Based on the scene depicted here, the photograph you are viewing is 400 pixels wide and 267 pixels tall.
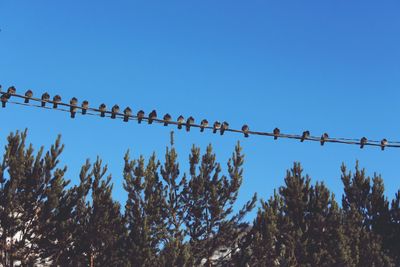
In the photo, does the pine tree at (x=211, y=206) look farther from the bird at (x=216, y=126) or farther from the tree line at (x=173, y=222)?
the bird at (x=216, y=126)

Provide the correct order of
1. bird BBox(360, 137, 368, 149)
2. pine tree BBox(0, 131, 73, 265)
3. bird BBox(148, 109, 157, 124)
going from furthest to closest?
pine tree BBox(0, 131, 73, 265), bird BBox(360, 137, 368, 149), bird BBox(148, 109, 157, 124)

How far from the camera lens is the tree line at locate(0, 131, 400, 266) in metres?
18.7

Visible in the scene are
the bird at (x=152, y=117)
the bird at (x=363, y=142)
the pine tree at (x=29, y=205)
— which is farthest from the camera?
the pine tree at (x=29, y=205)

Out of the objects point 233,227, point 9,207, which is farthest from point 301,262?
point 9,207

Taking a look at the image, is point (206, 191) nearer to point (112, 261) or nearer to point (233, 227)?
point (233, 227)

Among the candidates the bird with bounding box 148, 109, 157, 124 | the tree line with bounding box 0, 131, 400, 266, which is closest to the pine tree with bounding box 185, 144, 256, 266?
the tree line with bounding box 0, 131, 400, 266

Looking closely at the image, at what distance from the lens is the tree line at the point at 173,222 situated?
18.7m

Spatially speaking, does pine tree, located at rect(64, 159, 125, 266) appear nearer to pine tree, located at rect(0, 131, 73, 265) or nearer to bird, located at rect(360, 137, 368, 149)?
pine tree, located at rect(0, 131, 73, 265)

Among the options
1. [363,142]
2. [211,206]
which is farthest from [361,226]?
[363,142]

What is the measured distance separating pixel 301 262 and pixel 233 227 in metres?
3.84

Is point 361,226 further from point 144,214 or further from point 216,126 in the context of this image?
point 216,126

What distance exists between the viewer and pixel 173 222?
22.6 metres

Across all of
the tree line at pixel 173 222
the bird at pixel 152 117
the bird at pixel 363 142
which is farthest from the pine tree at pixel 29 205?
the bird at pixel 363 142

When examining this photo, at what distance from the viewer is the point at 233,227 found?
2325 centimetres
